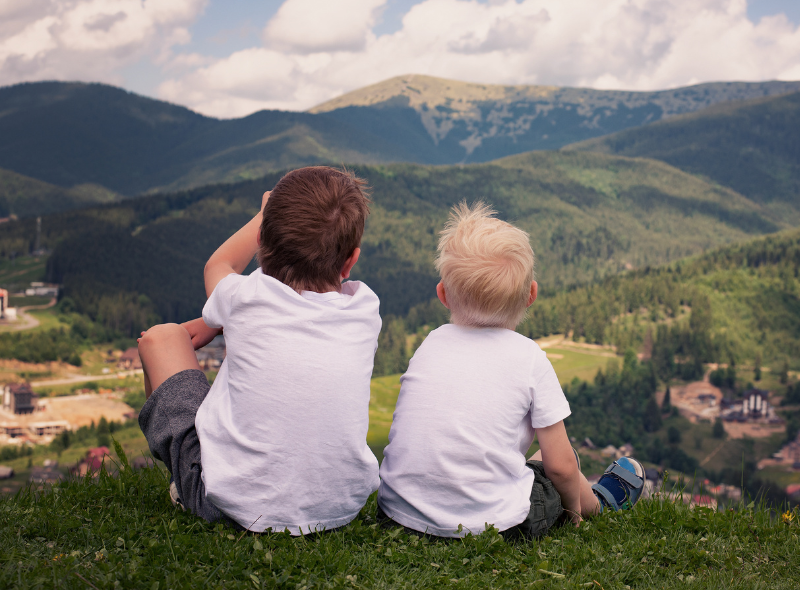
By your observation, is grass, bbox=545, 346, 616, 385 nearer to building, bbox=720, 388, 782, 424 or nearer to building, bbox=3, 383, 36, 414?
building, bbox=720, 388, 782, 424

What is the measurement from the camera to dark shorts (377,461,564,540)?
3.32 metres

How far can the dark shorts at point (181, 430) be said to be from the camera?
2928mm

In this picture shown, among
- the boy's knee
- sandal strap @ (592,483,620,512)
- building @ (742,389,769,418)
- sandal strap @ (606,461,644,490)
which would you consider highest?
the boy's knee

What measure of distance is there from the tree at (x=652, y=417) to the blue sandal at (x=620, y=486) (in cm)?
11599

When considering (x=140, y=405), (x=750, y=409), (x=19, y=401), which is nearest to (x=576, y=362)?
(x=750, y=409)

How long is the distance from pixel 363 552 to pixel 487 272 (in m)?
1.56

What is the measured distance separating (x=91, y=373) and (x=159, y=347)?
146 m

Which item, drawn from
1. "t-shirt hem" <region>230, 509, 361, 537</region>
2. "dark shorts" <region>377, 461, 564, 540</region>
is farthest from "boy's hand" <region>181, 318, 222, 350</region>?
"dark shorts" <region>377, 461, 564, 540</region>

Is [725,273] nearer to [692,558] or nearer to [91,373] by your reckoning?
[91,373]

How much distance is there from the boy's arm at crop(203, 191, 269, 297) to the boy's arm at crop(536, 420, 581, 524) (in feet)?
6.22

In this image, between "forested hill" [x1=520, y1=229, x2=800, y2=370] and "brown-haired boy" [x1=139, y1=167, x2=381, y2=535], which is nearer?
"brown-haired boy" [x1=139, y1=167, x2=381, y2=535]

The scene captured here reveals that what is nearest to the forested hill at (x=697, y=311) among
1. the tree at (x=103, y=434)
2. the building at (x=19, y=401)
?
the tree at (x=103, y=434)

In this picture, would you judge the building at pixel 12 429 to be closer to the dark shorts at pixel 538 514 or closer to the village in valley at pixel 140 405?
the village in valley at pixel 140 405

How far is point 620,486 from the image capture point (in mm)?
4141
